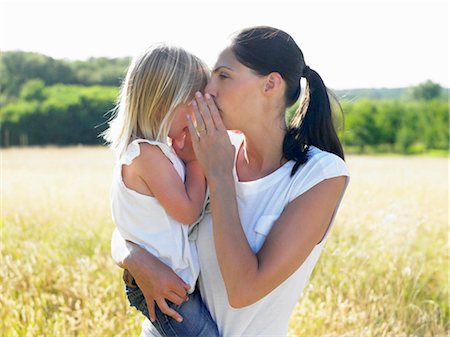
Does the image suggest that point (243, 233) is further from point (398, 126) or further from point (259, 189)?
point (398, 126)

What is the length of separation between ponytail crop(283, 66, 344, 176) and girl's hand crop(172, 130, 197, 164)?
0.36 m

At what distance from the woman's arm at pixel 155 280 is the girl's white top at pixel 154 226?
0.04 m

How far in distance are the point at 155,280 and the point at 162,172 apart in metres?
0.38

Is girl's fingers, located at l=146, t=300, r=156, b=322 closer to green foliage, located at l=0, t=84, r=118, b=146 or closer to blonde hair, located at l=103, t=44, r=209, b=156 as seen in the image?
blonde hair, located at l=103, t=44, r=209, b=156

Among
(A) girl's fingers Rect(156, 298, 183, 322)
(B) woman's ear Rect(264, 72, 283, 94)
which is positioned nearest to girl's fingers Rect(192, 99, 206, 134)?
(B) woman's ear Rect(264, 72, 283, 94)

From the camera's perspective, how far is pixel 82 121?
3781 cm

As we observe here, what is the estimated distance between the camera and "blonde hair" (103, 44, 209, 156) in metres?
2.78

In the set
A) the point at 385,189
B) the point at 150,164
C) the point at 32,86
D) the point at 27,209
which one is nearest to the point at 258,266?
the point at 150,164

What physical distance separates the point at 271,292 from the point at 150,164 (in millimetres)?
621

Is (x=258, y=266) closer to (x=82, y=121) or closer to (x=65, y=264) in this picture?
(x=65, y=264)

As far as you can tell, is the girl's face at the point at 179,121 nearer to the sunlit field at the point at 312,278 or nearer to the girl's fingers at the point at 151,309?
the girl's fingers at the point at 151,309

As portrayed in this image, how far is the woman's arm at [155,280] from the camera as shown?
257cm

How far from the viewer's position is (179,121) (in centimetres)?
281

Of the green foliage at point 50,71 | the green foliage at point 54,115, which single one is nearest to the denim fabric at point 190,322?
the green foliage at point 54,115
